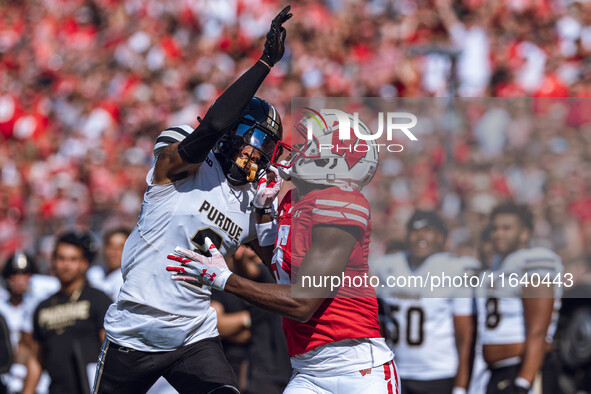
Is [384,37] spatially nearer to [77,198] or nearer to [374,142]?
[77,198]

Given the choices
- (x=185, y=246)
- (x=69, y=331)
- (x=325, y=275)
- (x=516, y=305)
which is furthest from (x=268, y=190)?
(x=69, y=331)

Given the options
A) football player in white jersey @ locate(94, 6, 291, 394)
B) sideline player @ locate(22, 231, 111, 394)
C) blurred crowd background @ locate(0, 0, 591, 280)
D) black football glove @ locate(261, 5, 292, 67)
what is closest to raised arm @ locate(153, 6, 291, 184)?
black football glove @ locate(261, 5, 292, 67)

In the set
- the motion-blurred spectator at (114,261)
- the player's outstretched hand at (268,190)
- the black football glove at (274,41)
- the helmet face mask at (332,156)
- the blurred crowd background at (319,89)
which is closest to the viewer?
the helmet face mask at (332,156)

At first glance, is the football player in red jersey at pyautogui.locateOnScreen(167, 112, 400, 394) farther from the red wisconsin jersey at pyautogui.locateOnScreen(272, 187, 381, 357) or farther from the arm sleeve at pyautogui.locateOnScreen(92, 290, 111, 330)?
the arm sleeve at pyautogui.locateOnScreen(92, 290, 111, 330)

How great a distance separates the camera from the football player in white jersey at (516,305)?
538 centimetres

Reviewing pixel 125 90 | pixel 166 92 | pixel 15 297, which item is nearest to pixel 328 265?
pixel 15 297

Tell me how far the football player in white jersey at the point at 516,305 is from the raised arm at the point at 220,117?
7.87 ft

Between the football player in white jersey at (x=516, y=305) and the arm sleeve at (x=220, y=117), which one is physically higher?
the arm sleeve at (x=220, y=117)

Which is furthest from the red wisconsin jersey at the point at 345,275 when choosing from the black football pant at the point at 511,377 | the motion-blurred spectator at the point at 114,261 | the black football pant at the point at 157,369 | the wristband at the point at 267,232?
the motion-blurred spectator at the point at 114,261

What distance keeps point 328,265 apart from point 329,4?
10.5 metres

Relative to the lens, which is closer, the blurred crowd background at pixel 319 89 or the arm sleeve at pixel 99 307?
the blurred crowd background at pixel 319 89

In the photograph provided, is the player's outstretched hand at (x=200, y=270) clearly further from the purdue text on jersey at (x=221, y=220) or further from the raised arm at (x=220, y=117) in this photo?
the purdue text on jersey at (x=221, y=220)

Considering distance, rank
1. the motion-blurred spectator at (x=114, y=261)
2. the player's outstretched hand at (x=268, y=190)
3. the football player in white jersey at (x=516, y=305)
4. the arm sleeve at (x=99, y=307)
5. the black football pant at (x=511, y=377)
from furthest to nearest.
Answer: the motion-blurred spectator at (x=114, y=261)
the arm sleeve at (x=99, y=307)
the black football pant at (x=511, y=377)
the football player in white jersey at (x=516, y=305)
the player's outstretched hand at (x=268, y=190)

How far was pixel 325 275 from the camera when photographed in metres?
3.47
